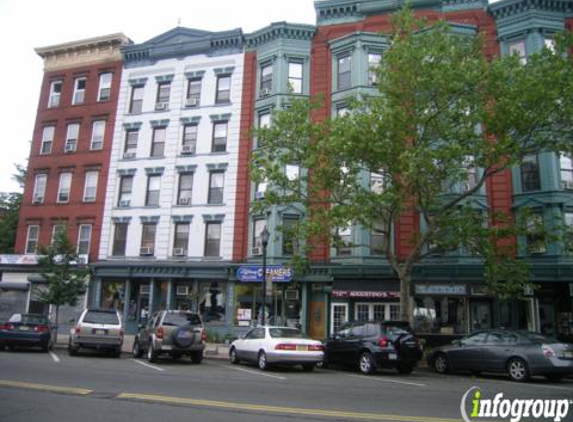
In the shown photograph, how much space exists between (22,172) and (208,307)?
23676 mm

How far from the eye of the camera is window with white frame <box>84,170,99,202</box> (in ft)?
103

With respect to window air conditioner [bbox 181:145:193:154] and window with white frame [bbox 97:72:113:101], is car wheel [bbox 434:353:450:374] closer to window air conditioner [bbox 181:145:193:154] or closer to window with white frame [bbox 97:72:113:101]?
window air conditioner [bbox 181:145:193:154]

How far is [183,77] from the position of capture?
31281 millimetres

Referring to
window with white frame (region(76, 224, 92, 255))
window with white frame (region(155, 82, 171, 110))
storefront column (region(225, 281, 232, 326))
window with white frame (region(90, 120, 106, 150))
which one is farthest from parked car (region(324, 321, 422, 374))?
window with white frame (region(90, 120, 106, 150))

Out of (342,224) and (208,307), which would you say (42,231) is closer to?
(208,307)

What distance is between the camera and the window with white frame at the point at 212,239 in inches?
1110

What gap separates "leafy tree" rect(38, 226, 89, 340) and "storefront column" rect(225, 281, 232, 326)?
287 inches

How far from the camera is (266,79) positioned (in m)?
29.5

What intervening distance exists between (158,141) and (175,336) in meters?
17.8

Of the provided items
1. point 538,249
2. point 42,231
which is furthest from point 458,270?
point 42,231

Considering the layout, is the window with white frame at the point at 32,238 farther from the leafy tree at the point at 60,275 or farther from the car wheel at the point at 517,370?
the car wheel at the point at 517,370

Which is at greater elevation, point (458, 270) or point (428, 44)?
point (428, 44)

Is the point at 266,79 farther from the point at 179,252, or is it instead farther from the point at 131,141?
the point at 179,252

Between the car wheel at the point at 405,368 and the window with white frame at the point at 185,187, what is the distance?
17618 millimetres
